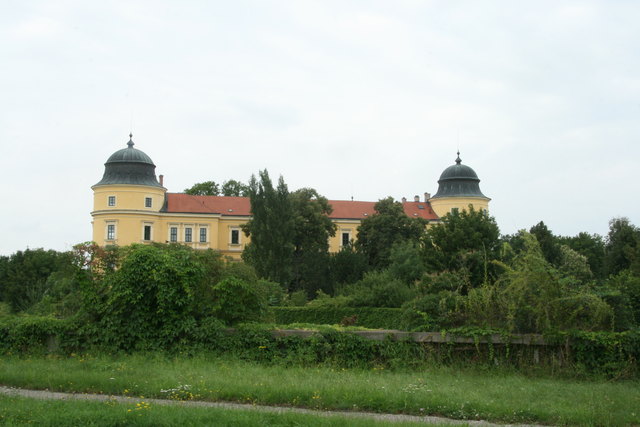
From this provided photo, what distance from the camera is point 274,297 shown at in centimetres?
4388

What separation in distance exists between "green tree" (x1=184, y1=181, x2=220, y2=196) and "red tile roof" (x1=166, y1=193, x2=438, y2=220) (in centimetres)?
1050

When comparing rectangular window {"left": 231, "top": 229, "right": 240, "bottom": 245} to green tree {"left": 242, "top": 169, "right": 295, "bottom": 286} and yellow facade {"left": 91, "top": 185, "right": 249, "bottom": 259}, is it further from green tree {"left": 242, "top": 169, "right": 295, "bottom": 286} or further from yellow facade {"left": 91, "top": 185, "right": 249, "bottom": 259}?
green tree {"left": 242, "top": 169, "right": 295, "bottom": 286}

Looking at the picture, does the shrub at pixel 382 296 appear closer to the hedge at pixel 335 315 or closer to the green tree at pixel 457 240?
the hedge at pixel 335 315

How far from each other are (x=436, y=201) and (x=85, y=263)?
3134 inches

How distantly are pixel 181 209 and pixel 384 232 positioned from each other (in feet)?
90.4

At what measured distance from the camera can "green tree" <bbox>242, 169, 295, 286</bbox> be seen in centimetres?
5853

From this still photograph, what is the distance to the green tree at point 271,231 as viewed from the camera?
58.5 m

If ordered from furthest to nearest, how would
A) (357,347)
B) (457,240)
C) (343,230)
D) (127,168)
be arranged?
(343,230), (127,168), (457,240), (357,347)

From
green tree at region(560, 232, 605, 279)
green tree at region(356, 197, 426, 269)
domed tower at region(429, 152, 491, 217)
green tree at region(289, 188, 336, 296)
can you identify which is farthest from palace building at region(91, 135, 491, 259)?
green tree at region(560, 232, 605, 279)

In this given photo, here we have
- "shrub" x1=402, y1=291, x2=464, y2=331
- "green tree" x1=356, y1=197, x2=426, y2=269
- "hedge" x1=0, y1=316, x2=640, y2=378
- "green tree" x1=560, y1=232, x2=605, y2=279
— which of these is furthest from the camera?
"green tree" x1=560, y1=232, x2=605, y2=279

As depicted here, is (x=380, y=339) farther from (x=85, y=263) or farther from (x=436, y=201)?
(x=436, y=201)

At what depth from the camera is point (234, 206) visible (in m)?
89.6

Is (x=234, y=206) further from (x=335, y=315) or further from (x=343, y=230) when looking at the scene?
(x=335, y=315)

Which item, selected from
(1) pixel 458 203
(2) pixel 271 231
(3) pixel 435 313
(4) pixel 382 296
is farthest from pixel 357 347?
(1) pixel 458 203
